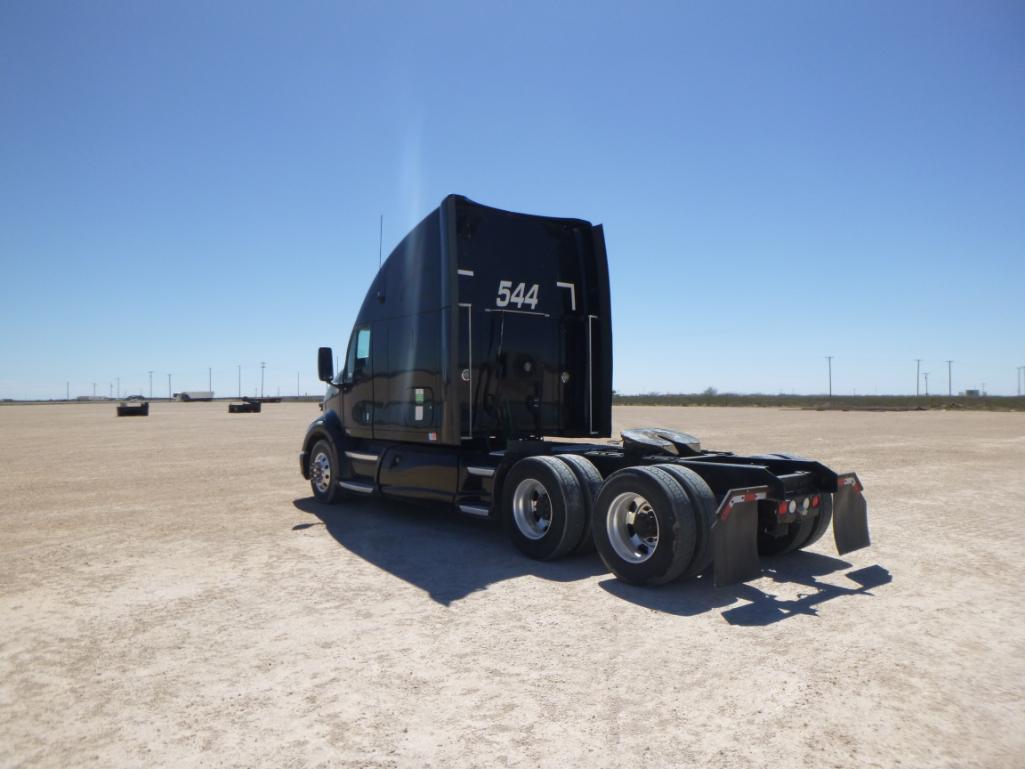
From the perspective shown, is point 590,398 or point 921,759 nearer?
point 921,759

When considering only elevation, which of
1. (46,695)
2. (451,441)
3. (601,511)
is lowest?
(46,695)

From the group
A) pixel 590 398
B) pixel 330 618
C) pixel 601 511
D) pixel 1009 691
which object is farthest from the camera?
pixel 590 398

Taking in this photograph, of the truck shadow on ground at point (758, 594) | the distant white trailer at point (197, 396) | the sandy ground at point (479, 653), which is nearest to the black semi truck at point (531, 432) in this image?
the truck shadow on ground at point (758, 594)

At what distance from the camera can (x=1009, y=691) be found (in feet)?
13.3

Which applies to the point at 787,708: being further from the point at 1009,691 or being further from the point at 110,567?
the point at 110,567

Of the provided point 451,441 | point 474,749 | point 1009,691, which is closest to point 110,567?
point 451,441

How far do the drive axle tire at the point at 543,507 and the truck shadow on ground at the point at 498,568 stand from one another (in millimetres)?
200

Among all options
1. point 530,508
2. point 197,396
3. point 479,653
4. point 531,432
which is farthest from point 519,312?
point 197,396

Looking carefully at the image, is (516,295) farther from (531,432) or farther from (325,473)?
(325,473)

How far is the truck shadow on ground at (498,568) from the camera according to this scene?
5895 mm

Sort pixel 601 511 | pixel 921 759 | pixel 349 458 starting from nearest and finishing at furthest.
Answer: pixel 921 759
pixel 601 511
pixel 349 458

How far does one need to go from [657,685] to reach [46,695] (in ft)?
11.3

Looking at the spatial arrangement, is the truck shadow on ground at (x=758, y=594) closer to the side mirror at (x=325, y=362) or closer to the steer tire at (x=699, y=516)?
the steer tire at (x=699, y=516)

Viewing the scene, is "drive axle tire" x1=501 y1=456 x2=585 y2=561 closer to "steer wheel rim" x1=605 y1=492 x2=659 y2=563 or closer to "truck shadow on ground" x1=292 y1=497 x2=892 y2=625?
"truck shadow on ground" x1=292 y1=497 x2=892 y2=625
